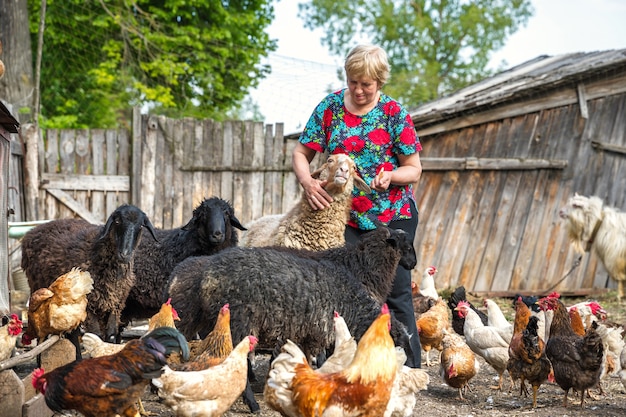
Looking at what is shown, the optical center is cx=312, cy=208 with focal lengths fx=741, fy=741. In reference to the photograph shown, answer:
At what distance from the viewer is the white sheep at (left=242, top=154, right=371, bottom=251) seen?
20.3ft

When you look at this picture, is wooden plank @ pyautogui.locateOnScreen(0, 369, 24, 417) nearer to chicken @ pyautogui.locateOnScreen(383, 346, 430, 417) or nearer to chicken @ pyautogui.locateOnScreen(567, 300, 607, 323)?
chicken @ pyautogui.locateOnScreen(383, 346, 430, 417)

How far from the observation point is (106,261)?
20.7 ft

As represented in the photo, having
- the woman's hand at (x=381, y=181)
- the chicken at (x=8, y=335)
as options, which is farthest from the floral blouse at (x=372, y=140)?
the chicken at (x=8, y=335)

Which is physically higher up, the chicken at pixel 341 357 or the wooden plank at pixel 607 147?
the wooden plank at pixel 607 147

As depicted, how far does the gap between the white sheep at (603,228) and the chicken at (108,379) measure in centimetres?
845

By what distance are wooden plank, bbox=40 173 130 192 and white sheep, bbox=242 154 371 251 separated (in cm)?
527

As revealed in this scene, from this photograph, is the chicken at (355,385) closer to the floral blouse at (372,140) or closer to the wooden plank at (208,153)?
the floral blouse at (372,140)

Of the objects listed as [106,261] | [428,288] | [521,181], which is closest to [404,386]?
[106,261]

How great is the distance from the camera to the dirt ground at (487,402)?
5.96m

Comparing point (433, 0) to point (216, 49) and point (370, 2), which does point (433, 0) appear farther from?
point (216, 49)

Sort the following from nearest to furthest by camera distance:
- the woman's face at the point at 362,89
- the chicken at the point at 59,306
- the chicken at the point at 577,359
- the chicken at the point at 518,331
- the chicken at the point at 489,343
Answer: the chicken at the point at 59,306 → the woman's face at the point at 362,89 → the chicken at the point at 577,359 → the chicken at the point at 518,331 → the chicken at the point at 489,343

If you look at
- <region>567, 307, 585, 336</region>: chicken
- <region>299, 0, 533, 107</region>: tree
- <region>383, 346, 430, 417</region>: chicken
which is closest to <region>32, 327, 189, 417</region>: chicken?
<region>383, 346, 430, 417</region>: chicken

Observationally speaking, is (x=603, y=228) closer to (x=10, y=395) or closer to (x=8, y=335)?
(x=8, y=335)

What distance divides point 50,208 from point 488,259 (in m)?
7.18
